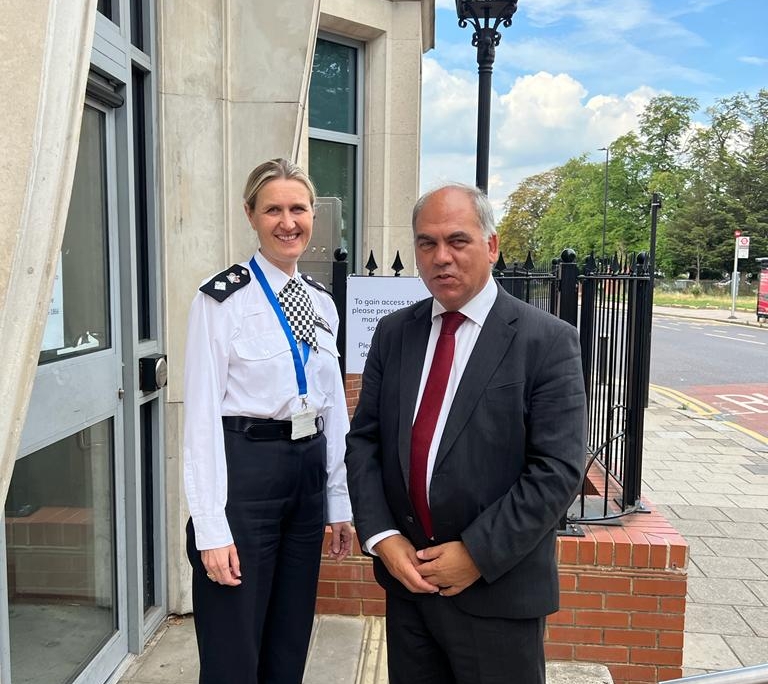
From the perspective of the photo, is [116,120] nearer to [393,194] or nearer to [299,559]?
[299,559]

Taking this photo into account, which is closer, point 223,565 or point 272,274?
point 223,565

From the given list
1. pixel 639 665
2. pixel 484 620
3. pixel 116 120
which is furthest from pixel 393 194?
pixel 484 620

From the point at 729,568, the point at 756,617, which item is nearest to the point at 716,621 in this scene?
the point at 756,617

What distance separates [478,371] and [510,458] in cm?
25

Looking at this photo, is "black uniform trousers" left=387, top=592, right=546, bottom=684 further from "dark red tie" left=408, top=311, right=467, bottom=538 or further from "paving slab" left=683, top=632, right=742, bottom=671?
"paving slab" left=683, top=632, right=742, bottom=671

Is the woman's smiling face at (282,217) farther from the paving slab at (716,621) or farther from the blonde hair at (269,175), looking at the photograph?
the paving slab at (716,621)

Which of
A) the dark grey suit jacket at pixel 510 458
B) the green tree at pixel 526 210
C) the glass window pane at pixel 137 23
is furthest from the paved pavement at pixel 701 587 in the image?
the green tree at pixel 526 210

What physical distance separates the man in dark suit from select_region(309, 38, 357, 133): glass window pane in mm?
5669

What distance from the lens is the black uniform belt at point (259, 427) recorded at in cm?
215

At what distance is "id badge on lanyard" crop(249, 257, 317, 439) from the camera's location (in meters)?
2.19

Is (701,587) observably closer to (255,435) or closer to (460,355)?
(460,355)

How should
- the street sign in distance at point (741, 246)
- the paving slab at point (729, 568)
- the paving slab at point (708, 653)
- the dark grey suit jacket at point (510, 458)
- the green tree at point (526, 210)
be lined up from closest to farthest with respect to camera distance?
the dark grey suit jacket at point (510, 458) → the paving slab at point (708, 653) → the paving slab at point (729, 568) → the street sign in distance at point (741, 246) → the green tree at point (526, 210)

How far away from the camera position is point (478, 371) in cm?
182

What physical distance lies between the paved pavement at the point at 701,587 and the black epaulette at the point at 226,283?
2.00 metres
